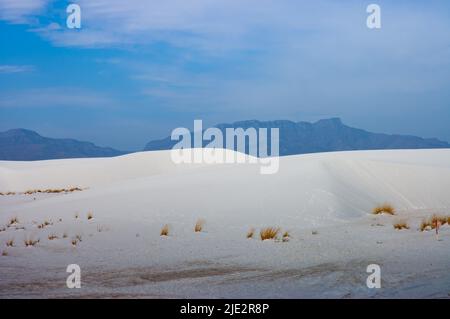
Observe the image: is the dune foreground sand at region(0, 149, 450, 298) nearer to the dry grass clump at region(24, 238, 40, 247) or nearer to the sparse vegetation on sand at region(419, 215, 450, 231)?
the dry grass clump at region(24, 238, 40, 247)

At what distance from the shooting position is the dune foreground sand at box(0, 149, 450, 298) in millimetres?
6848

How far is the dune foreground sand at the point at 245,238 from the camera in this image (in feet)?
22.5

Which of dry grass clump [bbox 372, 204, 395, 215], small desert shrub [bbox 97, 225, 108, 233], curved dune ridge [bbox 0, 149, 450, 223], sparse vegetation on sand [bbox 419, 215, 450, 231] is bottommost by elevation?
small desert shrub [bbox 97, 225, 108, 233]

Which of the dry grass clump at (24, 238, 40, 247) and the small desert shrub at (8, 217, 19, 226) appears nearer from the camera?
the dry grass clump at (24, 238, 40, 247)

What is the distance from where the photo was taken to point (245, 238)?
11086mm

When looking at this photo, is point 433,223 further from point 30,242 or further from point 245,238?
point 30,242

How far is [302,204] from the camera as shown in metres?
15.3

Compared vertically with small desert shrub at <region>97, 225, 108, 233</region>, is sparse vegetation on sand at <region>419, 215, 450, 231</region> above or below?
above

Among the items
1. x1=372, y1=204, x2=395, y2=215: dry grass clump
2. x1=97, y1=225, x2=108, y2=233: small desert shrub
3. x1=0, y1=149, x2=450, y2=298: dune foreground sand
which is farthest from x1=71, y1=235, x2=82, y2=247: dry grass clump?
x1=372, y1=204, x2=395, y2=215: dry grass clump

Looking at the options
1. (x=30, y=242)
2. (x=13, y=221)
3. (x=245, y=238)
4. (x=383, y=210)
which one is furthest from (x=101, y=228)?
(x=383, y=210)

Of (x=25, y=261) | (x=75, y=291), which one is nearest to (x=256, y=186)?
(x=25, y=261)

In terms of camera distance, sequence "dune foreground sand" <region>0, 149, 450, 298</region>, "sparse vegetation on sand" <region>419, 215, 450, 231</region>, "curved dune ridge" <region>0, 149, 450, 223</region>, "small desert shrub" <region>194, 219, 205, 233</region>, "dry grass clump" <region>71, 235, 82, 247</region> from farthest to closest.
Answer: "curved dune ridge" <region>0, 149, 450, 223</region>, "small desert shrub" <region>194, 219, 205, 233</region>, "sparse vegetation on sand" <region>419, 215, 450, 231</region>, "dry grass clump" <region>71, 235, 82, 247</region>, "dune foreground sand" <region>0, 149, 450, 298</region>
